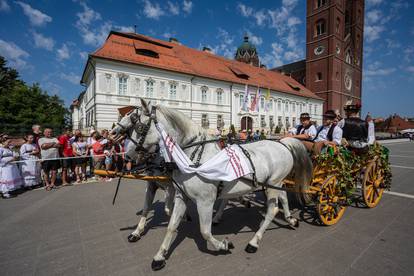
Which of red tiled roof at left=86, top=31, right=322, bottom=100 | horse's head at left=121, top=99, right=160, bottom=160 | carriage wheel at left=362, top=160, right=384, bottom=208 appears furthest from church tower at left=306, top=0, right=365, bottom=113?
horse's head at left=121, top=99, right=160, bottom=160

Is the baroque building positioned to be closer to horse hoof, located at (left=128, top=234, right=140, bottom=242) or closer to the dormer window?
the dormer window

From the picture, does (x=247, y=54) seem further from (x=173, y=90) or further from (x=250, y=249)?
(x=250, y=249)

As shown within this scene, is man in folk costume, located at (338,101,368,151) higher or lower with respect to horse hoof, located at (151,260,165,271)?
higher

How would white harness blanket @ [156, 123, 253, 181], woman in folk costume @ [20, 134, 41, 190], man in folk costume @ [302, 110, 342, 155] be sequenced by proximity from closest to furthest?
white harness blanket @ [156, 123, 253, 181], man in folk costume @ [302, 110, 342, 155], woman in folk costume @ [20, 134, 41, 190]

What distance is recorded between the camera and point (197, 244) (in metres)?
2.79

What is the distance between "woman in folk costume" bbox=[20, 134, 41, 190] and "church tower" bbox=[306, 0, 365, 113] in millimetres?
41485

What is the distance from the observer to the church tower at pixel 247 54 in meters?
54.0

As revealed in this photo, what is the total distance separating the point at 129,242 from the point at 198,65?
23786mm

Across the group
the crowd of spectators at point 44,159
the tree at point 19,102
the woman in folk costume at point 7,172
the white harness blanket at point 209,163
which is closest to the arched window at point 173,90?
the tree at point 19,102

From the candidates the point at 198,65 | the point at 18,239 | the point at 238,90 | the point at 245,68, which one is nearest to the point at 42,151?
the point at 18,239

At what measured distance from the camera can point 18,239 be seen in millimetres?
2939

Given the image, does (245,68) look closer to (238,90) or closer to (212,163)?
(238,90)

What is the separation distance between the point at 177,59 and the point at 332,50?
1150 inches

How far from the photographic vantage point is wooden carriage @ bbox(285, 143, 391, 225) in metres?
3.27
